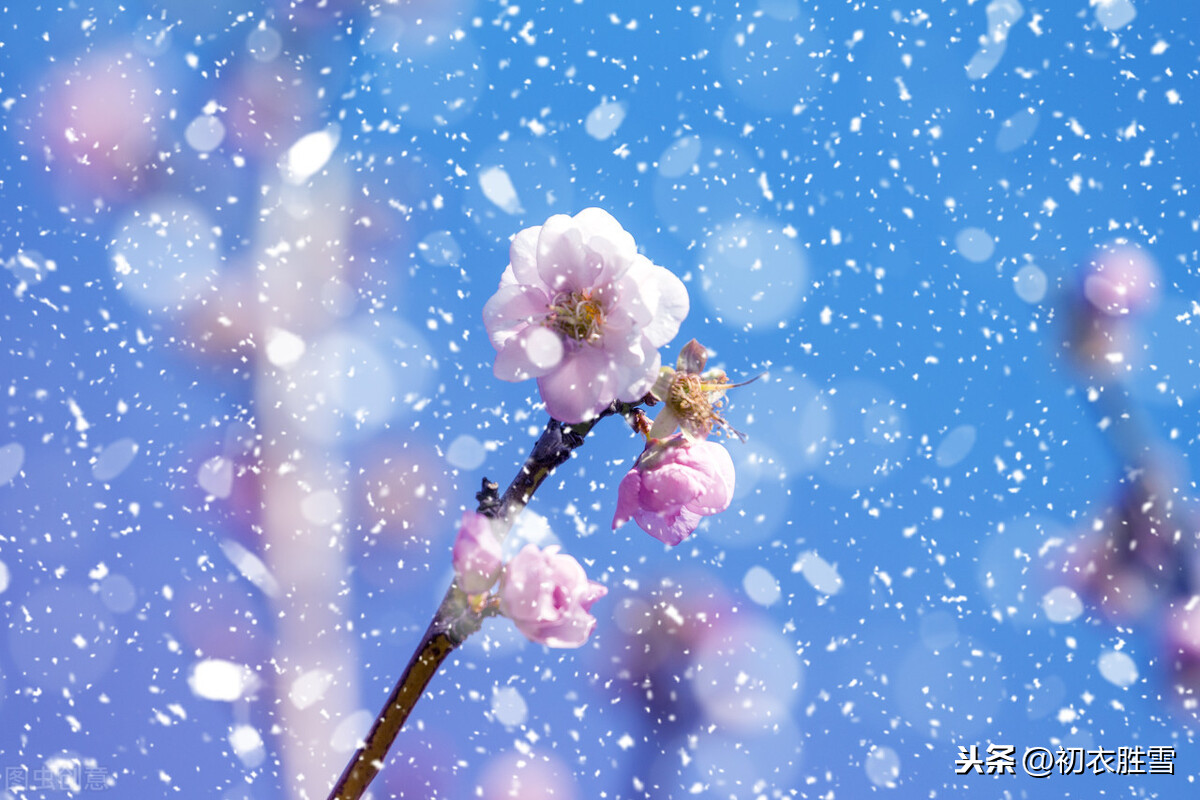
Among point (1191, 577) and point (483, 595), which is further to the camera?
point (1191, 577)

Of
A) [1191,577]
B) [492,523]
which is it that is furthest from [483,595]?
[1191,577]

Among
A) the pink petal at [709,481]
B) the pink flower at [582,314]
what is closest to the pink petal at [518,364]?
the pink flower at [582,314]

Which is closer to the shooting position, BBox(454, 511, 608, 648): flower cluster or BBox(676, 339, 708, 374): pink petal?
BBox(454, 511, 608, 648): flower cluster

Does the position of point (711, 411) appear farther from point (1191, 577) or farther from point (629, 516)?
point (1191, 577)

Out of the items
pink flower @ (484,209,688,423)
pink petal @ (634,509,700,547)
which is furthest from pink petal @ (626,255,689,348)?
pink petal @ (634,509,700,547)

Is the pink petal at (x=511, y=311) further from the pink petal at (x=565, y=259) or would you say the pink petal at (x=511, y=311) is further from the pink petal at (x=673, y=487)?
the pink petal at (x=673, y=487)

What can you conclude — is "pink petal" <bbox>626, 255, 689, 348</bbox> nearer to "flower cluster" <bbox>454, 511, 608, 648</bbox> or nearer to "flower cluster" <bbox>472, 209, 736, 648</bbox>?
"flower cluster" <bbox>472, 209, 736, 648</bbox>

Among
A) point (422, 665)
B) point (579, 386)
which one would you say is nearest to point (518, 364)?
point (579, 386)

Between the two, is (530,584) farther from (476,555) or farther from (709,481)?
(709,481)
